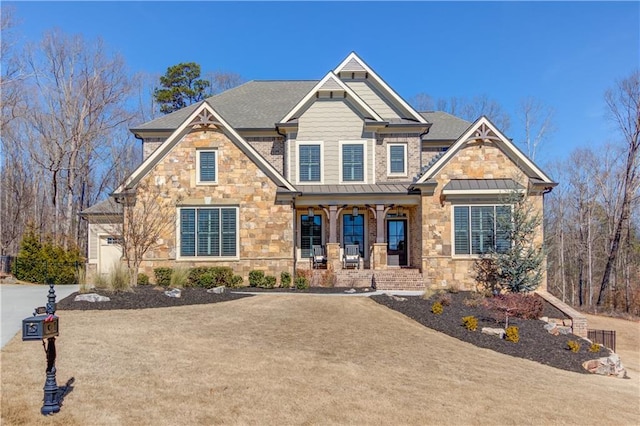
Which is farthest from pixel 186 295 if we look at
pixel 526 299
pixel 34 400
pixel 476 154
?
A: pixel 476 154

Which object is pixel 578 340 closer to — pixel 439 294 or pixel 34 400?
pixel 439 294

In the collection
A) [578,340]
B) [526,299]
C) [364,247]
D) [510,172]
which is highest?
[510,172]

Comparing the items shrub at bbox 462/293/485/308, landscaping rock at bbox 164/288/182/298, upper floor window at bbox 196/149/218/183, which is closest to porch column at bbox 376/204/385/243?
shrub at bbox 462/293/485/308

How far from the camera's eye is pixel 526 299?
49.7 feet

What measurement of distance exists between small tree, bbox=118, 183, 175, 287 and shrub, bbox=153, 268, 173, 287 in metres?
0.77

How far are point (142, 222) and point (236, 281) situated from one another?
419cm

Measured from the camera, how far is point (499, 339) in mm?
12180

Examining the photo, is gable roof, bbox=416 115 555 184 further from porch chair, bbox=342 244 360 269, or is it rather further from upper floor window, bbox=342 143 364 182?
porch chair, bbox=342 244 360 269

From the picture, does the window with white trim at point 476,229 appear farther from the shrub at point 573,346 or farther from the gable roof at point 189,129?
the gable roof at point 189,129

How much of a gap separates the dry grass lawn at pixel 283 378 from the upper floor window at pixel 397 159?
10.5 metres

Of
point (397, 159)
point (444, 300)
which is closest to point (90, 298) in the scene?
point (444, 300)

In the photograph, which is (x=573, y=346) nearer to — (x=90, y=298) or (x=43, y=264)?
(x=90, y=298)

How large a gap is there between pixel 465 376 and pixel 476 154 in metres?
12.1

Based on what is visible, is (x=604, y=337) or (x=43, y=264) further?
(x=43, y=264)
